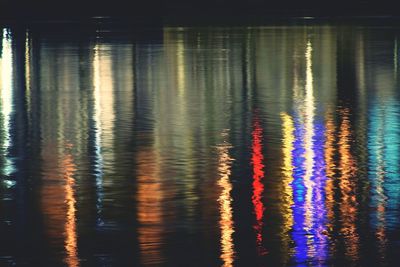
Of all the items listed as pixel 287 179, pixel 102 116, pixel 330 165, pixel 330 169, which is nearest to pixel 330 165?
pixel 330 165

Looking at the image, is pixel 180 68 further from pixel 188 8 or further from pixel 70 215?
pixel 188 8

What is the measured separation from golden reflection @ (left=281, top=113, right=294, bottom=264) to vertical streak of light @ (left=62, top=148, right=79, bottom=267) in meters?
1.83

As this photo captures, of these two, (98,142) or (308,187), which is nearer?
(308,187)

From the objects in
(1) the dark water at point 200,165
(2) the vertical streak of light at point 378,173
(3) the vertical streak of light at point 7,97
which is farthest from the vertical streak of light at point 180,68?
(2) the vertical streak of light at point 378,173

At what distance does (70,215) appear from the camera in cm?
1380

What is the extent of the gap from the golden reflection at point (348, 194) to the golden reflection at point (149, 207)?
171cm

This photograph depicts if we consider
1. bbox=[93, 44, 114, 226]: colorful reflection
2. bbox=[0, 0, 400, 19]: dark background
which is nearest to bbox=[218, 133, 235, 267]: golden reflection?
bbox=[93, 44, 114, 226]: colorful reflection

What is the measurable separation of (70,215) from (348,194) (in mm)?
3275

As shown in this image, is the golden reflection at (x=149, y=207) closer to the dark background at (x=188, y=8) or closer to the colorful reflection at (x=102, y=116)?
the colorful reflection at (x=102, y=116)

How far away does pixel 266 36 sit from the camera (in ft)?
198

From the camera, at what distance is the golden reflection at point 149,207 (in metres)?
11.9

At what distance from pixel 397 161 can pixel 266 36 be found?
42.7 m

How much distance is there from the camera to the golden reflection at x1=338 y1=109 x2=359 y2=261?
478 inches

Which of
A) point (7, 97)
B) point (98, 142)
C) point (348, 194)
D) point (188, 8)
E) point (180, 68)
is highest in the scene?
point (188, 8)
